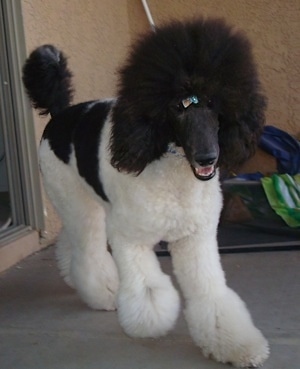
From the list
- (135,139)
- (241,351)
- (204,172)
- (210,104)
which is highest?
(210,104)

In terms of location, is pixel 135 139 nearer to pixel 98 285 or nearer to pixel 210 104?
pixel 210 104

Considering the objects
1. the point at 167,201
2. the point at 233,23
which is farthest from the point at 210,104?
the point at 233,23

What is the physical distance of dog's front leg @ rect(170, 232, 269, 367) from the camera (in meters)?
2.93

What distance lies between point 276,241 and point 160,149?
224 centimetres

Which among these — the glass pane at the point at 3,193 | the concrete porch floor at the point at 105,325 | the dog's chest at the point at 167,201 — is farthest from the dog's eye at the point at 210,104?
the glass pane at the point at 3,193

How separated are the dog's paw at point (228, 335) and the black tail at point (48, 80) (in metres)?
1.56

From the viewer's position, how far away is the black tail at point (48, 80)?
12.7ft

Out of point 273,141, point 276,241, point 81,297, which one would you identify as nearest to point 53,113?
point 81,297

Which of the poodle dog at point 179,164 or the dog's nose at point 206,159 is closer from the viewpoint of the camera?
the dog's nose at point 206,159

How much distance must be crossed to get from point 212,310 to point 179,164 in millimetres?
651

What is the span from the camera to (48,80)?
389 cm

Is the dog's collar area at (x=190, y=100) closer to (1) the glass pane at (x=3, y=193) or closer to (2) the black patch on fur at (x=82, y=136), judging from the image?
(2) the black patch on fur at (x=82, y=136)

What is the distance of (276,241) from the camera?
4.91m

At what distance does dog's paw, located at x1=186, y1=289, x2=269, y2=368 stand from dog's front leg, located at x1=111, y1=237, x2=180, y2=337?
0.12 metres
